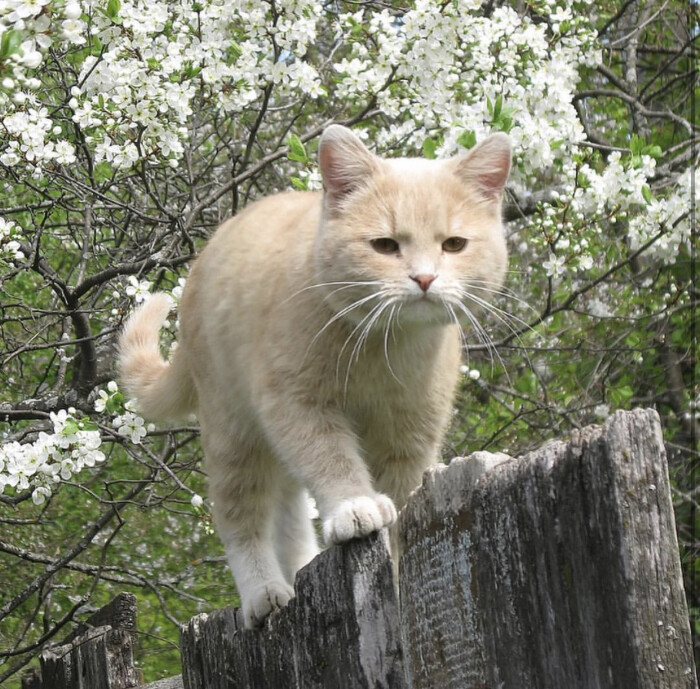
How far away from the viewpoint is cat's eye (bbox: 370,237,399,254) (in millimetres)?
2869

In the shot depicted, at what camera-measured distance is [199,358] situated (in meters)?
3.39

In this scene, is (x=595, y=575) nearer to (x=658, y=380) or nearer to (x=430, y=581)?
(x=430, y=581)

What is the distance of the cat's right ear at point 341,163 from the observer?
2969mm

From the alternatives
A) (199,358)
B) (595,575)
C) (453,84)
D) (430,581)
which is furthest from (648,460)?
(453,84)

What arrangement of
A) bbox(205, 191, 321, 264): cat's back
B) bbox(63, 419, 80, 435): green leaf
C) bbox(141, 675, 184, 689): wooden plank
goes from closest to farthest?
1. bbox(141, 675, 184, 689): wooden plank
2. bbox(205, 191, 321, 264): cat's back
3. bbox(63, 419, 80, 435): green leaf

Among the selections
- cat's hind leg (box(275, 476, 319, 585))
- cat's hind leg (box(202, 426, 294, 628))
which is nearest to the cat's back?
cat's hind leg (box(202, 426, 294, 628))

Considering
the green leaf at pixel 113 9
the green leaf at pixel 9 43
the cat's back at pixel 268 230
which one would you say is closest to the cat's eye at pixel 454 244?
the cat's back at pixel 268 230

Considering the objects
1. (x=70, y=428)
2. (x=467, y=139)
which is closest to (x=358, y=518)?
(x=70, y=428)

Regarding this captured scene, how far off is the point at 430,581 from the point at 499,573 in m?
0.24

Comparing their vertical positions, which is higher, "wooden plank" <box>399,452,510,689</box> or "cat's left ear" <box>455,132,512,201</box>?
"cat's left ear" <box>455,132,512,201</box>

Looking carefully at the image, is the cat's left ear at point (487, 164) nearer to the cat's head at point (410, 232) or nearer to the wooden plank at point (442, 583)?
the cat's head at point (410, 232)

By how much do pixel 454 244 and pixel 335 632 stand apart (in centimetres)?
139

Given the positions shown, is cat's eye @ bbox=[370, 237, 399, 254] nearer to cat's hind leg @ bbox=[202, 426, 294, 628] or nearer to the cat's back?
the cat's back

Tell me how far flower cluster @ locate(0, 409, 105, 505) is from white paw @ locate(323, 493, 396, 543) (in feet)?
4.51
